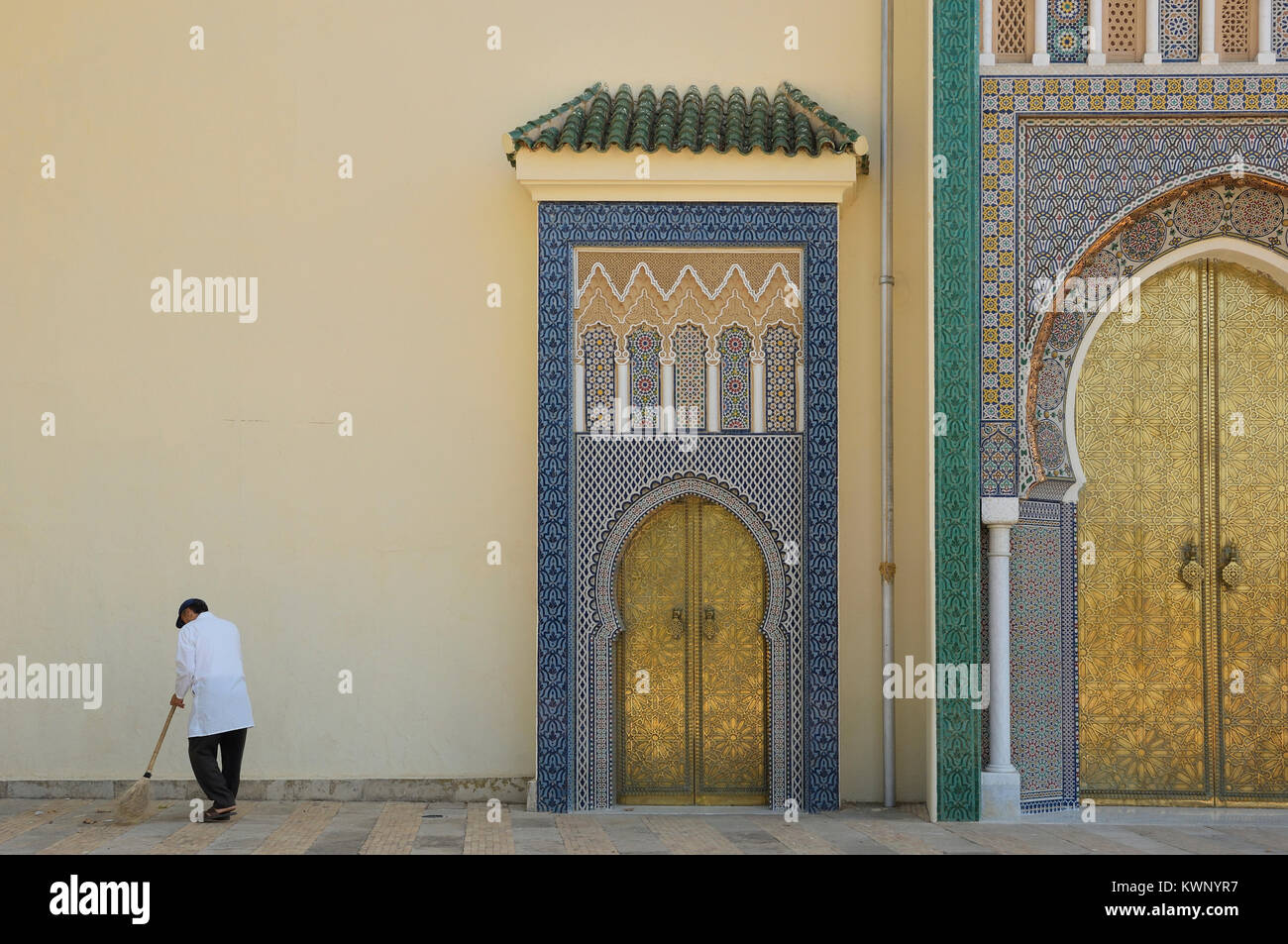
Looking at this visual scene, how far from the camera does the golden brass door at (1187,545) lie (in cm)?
661

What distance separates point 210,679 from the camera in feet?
20.2

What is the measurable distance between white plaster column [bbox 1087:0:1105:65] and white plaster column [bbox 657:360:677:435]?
2.50 m

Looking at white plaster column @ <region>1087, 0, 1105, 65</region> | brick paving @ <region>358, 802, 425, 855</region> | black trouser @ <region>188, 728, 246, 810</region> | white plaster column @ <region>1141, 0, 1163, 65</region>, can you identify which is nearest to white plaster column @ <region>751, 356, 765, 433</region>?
white plaster column @ <region>1087, 0, 1105, 65</region>

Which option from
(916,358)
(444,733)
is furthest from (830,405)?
(444,733)

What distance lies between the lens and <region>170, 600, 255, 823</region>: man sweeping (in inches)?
243

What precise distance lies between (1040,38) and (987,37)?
0.83 ft

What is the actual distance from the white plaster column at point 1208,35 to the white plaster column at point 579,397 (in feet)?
11.0

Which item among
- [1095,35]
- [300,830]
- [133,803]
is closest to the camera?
[300,830]

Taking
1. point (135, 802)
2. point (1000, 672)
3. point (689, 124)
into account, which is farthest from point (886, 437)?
point (135, 802)

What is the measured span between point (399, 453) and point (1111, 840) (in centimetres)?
381

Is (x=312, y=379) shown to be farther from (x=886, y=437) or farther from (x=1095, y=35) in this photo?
(x=1095, y=35)

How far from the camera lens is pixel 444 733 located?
266 inches

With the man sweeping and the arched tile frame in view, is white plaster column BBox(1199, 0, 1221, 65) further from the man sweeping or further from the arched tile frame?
the man sweeping

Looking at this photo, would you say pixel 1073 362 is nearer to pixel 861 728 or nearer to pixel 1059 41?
pixel 1059 41
